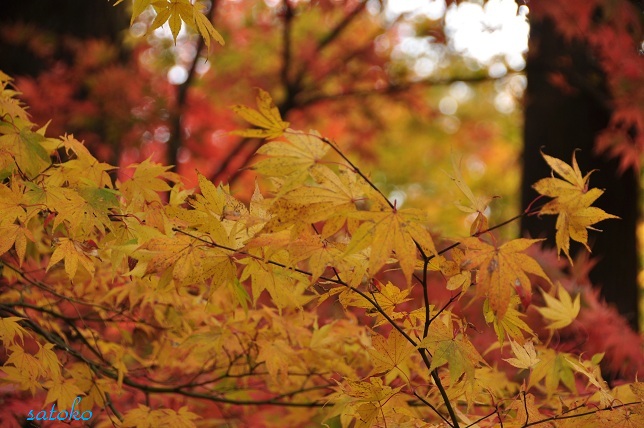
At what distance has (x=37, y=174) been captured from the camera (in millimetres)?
1292

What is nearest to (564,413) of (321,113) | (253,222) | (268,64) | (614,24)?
(253,222)

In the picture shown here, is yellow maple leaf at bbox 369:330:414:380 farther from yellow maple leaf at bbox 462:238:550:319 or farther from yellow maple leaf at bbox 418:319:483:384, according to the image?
yellow maple leaf at bbox 462:238:550:319


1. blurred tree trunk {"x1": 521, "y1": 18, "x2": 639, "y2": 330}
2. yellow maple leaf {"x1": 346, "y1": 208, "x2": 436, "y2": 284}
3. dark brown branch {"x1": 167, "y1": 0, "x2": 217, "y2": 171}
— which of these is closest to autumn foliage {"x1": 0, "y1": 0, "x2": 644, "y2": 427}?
yellow maple leaf {"x1": 346, "y1": 208, "x2": 436, "y2": 284}

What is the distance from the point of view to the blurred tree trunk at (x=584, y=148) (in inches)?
142

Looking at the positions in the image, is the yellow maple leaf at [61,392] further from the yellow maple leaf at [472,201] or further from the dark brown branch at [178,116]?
the dark brown branch at [178,116]

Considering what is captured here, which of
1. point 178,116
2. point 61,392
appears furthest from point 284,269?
point 178,116

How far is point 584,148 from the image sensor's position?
12.3ft

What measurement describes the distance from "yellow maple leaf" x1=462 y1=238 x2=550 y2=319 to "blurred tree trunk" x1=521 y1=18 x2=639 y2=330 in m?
2.65

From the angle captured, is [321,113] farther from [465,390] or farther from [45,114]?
[465,390]

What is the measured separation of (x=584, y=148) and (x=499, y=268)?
10.1ft

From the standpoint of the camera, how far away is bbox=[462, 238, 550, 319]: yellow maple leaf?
93 centimetres

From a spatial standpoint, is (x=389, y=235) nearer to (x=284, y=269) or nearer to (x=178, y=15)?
(x=284, y=269)

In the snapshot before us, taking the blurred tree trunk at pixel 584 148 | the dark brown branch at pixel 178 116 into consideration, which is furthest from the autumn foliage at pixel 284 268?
the dark brown branch at pixel 178 116

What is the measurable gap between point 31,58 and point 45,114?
42 cm
